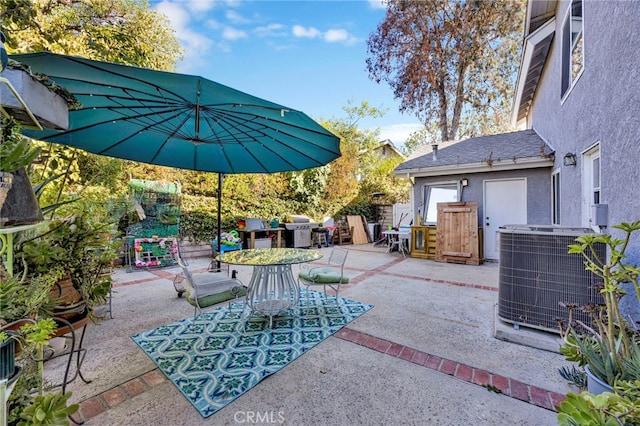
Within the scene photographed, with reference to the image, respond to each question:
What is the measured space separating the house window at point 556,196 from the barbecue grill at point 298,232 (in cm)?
686

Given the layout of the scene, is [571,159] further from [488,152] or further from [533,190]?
[488,152]

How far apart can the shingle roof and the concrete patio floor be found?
4683 millimetres

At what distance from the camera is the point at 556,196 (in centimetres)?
614

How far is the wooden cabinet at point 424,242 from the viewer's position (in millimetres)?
7840

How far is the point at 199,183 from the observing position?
8906 millimetres

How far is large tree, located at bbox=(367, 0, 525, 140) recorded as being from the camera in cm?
1194

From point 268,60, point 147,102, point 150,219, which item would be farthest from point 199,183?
point 147,102

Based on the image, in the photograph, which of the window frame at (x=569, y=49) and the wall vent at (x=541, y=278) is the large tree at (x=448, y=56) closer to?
the window frame at (x=569, y=49)

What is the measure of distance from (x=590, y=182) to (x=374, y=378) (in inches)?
166

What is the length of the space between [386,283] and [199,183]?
687cm

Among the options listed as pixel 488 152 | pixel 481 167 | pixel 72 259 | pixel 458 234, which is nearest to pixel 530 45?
pixel 488 152

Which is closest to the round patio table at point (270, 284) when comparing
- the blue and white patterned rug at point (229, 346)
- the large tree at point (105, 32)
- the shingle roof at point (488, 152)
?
the blue and white patterned rug at point (229, 346)

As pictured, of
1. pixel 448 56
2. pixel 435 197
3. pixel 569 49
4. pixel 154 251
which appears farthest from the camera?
pixel 448 56

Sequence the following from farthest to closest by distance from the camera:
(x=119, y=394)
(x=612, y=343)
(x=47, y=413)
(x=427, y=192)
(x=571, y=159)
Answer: (x=427, y=192), (x=571, y=159), (x=119, y=394), (x=612, y=343), (x=47, y=413)
